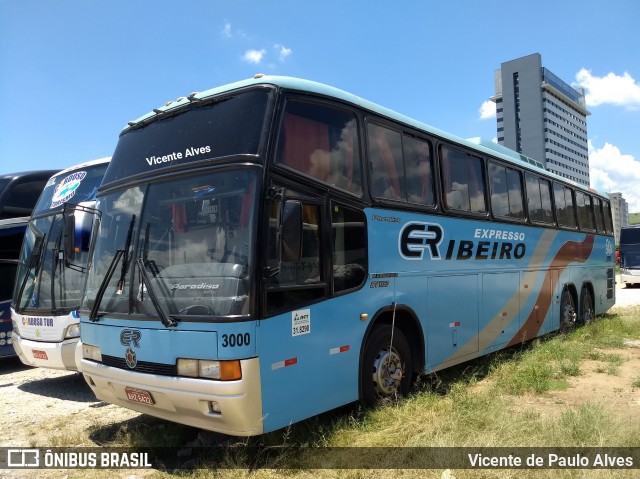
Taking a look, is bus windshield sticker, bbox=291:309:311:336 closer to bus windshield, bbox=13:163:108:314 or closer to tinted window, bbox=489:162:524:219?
bus windshield, bbox=13:163:108:314

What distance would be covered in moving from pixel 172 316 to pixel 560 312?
356 inches

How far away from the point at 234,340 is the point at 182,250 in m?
0.99

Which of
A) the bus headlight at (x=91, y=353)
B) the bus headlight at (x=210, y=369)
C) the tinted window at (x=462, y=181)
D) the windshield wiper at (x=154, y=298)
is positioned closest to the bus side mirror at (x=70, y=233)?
the bus headlight at (x=91, y=353)

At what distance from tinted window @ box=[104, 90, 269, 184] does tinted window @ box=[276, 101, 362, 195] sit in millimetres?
297

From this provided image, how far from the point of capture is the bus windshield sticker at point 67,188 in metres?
8.28

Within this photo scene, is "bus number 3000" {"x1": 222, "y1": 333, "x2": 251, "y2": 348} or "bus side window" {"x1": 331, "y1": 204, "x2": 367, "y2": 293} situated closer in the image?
"bus number 3000" {"x1": 222, "y1": 333, "x2": 251, "y2": 348}

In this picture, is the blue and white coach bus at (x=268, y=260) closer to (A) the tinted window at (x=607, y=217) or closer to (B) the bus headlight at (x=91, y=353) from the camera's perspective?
(B) the bus headlight at (x=91, y=353)

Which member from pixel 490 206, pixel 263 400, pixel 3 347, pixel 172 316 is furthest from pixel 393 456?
pixel 3 347

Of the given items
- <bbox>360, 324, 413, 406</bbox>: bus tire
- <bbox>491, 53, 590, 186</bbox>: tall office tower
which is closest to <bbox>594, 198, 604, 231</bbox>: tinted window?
<bbox>360, 324, 413, 406</bbox>: bus tire

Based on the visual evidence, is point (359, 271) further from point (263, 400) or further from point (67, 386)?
point (67, 386)

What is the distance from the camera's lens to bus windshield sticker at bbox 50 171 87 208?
828 cm

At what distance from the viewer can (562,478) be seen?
3.92 m

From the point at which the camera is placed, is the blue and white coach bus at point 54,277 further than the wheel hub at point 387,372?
Yes

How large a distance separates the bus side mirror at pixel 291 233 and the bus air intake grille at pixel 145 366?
1.36 metres
